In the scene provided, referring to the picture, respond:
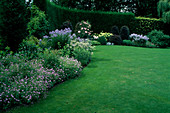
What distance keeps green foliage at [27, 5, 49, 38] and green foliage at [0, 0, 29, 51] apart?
14.7 ft

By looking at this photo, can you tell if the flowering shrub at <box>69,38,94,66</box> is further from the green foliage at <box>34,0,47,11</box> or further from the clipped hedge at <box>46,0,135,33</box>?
the clipped hedge at <box>46,0,135,33</box>

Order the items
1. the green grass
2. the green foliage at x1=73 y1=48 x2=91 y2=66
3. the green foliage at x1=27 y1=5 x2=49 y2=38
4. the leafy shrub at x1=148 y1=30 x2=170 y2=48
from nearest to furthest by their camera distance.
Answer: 1. the green grass
2. the green foliage at x1=73 y1=48 x2=91 y2=66
3. the green foliage at x1=27 y1=5 x2=49 y2=38
4. the leafy shrub at x1=148 y1=30 x2=170 y2=48

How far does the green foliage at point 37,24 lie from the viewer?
1199 centimetres

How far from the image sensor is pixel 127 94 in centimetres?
467

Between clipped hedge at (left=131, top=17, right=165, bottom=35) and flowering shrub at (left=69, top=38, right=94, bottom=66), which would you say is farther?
clipped hedge at (left=131, top=17, right=165, bottom=35)

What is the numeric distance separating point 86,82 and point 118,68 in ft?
7.11

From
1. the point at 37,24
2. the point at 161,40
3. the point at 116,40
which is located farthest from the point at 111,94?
the point at 161,40

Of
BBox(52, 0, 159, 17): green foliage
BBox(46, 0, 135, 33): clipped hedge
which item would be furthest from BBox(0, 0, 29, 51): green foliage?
BBox(52, 0, 159, 17): green foliage

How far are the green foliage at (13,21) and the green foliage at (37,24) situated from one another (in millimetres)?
4469

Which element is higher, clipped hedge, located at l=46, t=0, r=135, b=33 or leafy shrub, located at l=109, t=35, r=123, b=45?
clipped hedge, located at l=46, t=0, r=135, b=33

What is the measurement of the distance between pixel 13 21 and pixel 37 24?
5.05m

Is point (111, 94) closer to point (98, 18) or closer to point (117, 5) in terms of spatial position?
point (98, 18)

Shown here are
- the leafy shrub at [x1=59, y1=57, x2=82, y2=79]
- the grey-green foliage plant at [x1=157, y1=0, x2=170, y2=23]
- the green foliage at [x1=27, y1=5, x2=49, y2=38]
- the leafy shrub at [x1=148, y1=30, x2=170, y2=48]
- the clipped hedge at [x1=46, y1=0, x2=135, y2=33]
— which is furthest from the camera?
the grey-green foliage plant at [x1=157, y1=0, x2=170, y2=23]

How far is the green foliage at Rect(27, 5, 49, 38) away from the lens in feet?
39.3
